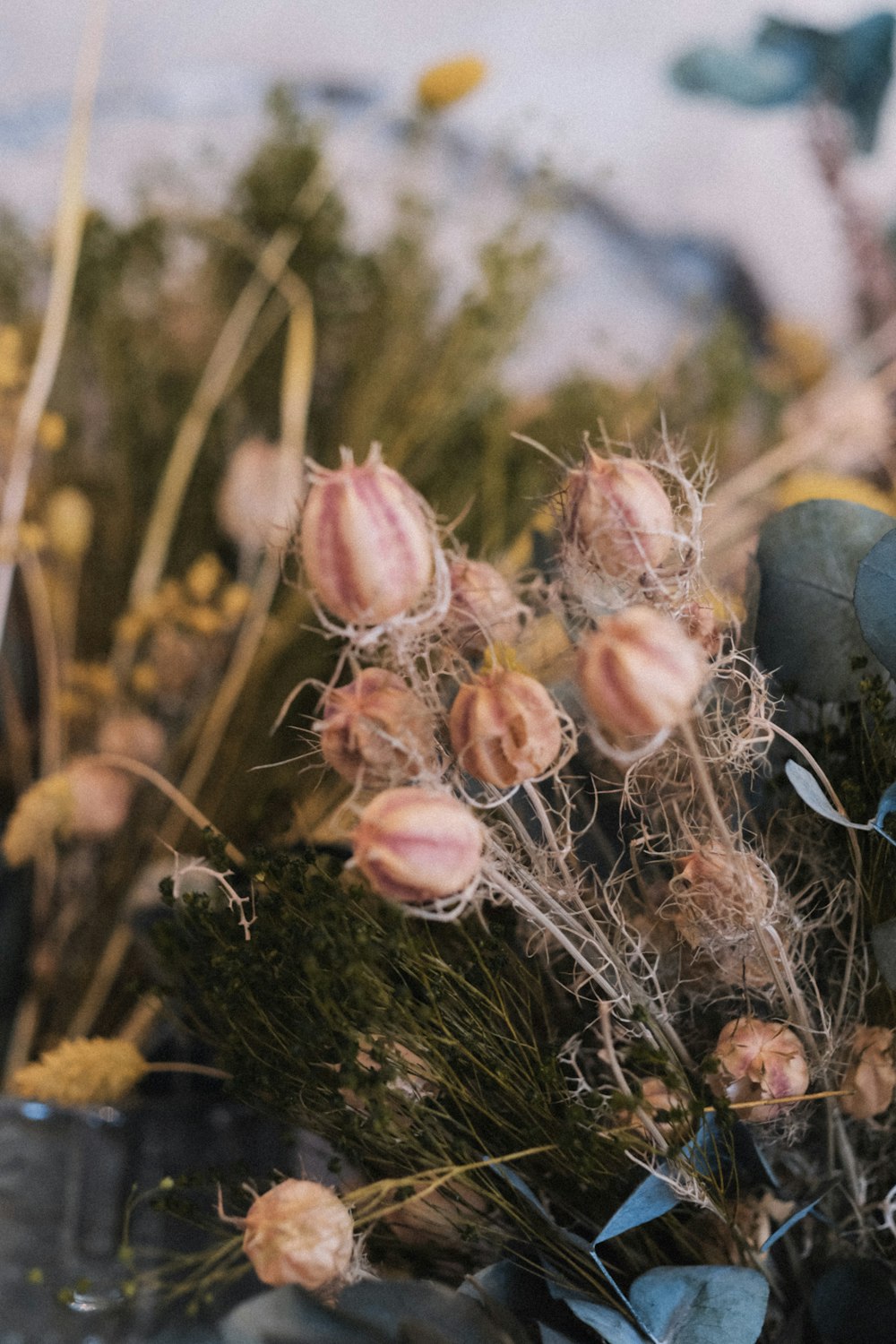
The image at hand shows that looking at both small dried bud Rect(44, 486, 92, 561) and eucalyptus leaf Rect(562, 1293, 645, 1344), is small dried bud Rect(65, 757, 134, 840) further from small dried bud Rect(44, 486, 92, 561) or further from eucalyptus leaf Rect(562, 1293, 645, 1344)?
eucalyptus leaf Rect(562, 1293, 645, 1344)

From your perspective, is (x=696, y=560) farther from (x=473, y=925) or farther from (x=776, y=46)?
(x=776, y=46)

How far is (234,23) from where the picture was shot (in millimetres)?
850

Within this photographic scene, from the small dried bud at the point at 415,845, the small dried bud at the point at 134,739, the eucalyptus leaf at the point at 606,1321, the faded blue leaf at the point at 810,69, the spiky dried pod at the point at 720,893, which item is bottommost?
the small dried bud at the point at 134,739

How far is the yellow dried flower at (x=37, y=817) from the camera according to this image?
472 millimetres

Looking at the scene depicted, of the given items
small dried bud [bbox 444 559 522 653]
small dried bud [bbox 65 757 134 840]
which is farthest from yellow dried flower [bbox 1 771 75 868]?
small dried bud [bbox 444 559 522 653]

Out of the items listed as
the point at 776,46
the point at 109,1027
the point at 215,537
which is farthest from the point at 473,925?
the point at 776,46

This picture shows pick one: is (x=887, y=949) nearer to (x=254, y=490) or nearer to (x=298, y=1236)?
Result: (x=298, y=1236)

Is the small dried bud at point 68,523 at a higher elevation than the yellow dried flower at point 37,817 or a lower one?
higher

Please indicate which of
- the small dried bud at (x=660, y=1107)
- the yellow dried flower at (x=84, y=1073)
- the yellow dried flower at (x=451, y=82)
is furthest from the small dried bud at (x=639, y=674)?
the yellow dried flower at (x=451, y=82)

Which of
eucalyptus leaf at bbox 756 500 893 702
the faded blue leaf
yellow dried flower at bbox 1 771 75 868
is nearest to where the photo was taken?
eucalyptus leaf at bbox 756 500 893 702

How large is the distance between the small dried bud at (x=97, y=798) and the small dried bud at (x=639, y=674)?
0.38 meters

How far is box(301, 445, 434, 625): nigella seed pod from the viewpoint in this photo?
23cm

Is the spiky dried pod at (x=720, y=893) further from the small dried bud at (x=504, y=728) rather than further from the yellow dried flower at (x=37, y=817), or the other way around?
the yellow dried flower at (x=37, y=817)

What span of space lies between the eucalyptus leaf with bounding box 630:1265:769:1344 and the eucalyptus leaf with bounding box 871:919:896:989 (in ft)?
0.30
